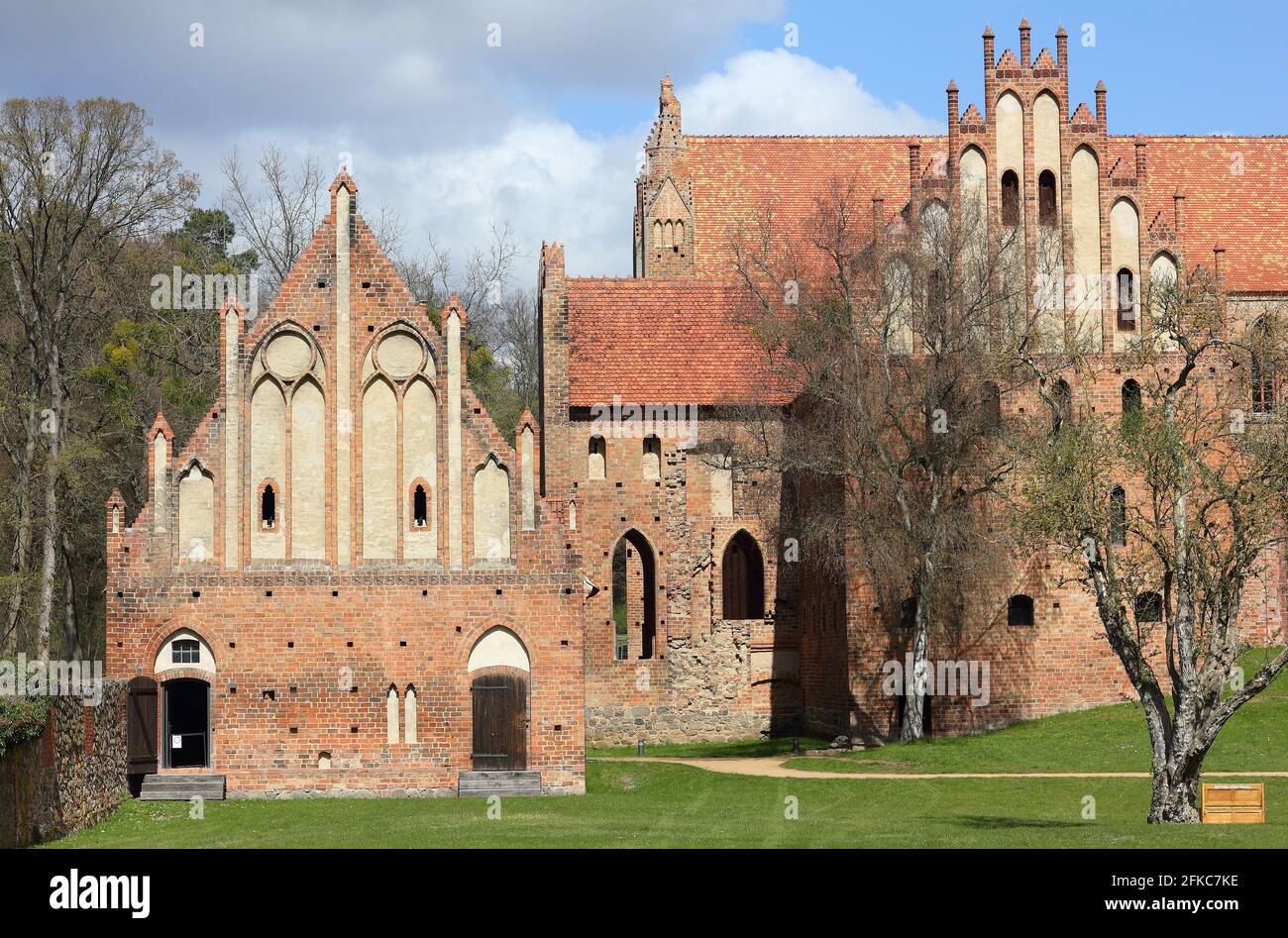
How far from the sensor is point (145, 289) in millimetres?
48406

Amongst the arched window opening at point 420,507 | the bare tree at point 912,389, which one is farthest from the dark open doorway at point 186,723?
the bare tree at point 912,389

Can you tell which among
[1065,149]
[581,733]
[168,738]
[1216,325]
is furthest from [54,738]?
[1065,149]

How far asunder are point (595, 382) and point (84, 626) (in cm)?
1785

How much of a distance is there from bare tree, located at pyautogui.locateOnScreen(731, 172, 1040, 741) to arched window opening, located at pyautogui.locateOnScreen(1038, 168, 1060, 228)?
1.07 metres

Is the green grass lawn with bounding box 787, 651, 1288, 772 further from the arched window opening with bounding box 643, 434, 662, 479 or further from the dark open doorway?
the dark open doorway

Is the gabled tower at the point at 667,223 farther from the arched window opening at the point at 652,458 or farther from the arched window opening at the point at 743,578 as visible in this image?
the arched window opening at the point at 743,578

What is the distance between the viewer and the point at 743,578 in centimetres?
4328

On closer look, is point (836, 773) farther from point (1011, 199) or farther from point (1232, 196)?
point (1232, 196)

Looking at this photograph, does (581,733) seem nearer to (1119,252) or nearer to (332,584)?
(332,584)

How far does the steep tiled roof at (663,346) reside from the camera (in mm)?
41562

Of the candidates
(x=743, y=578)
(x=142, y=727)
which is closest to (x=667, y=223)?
(x=743, y=578)

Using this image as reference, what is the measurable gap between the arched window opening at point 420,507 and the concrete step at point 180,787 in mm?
5565

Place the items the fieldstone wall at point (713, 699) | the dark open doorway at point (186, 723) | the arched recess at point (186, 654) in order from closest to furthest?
the dark open doorway at point (186, 723)
the arched recess at point (186, 654)
the fieldstone wall at point (713, 699)

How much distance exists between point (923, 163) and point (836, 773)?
1706 centimetres
